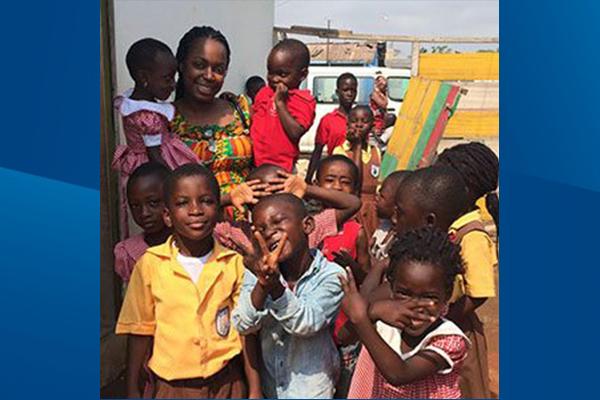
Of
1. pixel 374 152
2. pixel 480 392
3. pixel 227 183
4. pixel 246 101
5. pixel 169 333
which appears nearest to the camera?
pixel 169 333

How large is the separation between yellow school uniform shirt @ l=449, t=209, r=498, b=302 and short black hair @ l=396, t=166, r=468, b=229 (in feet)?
0.23

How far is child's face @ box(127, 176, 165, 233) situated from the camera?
274cm

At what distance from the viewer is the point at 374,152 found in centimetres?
520

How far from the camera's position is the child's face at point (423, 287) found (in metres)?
1.96

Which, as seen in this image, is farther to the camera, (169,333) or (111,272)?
(111,272)

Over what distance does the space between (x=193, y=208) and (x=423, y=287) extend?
0.84m

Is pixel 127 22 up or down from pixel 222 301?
up

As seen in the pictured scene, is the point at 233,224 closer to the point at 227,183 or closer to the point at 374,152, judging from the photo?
the point at 227,183

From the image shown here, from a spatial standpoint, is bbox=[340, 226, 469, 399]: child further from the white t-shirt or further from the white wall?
the white wall

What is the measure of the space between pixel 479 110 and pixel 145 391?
23.1 feet

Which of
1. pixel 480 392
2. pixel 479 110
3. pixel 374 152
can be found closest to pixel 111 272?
pixel 480 392

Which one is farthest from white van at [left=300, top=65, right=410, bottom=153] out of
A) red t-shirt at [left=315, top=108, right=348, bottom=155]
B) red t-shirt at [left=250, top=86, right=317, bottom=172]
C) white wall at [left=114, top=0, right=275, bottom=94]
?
red t-shirt at [left=250, top=86, right=317, bottom=172]

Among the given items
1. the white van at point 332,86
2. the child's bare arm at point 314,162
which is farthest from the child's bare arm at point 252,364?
the white van at point 332,86

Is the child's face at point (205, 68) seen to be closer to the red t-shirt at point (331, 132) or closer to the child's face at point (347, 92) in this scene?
the red t-shirt at point (331, 132)
